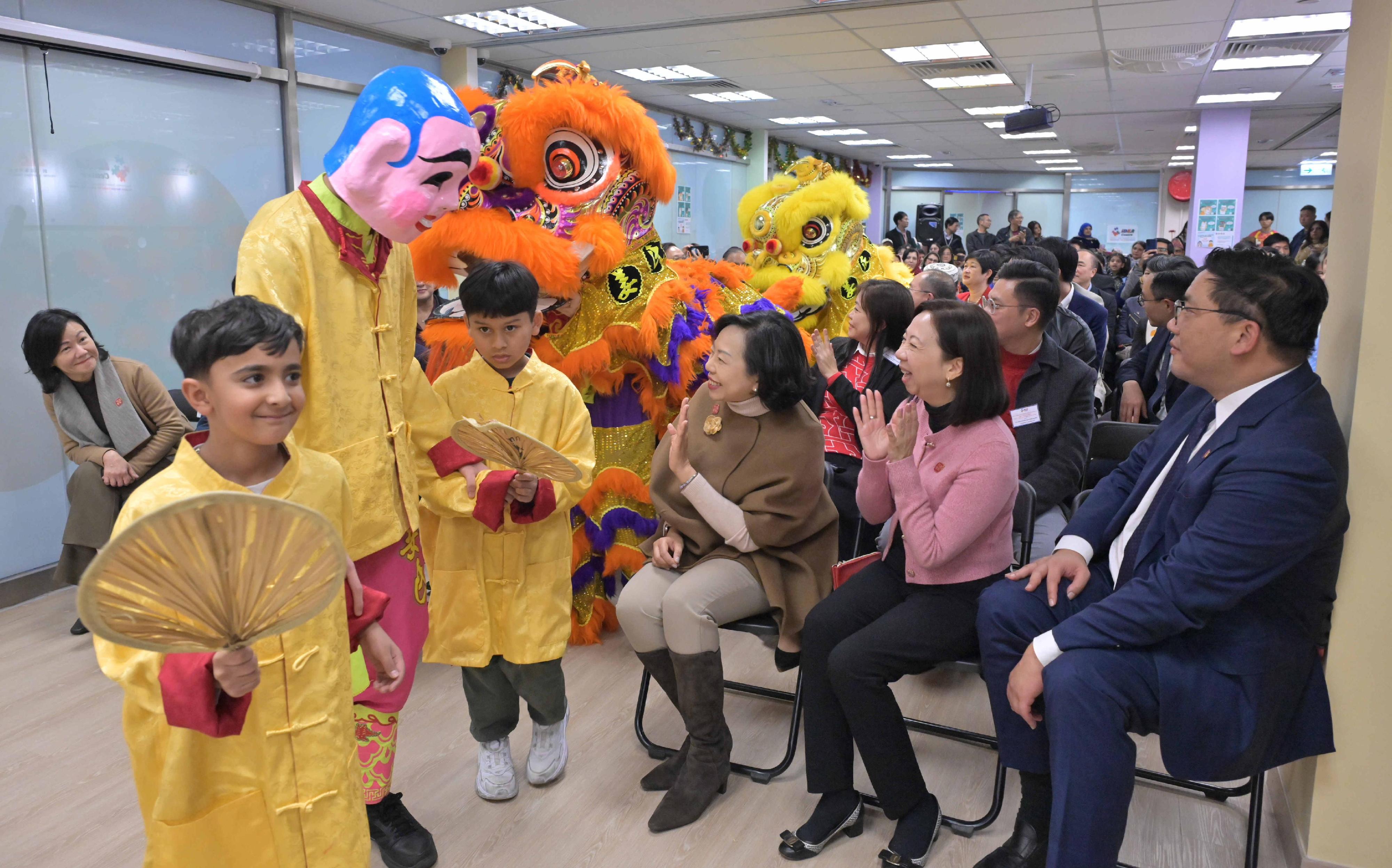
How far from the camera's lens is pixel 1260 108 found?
11.2 meters

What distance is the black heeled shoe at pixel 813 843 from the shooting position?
2.27 metres

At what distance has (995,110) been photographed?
37.6ft

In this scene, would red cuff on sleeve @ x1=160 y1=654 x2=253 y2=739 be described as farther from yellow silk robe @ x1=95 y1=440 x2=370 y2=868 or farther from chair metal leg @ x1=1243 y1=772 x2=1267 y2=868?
chair metal leg @ x1=1243 y1=772 x2=1267 y2=868

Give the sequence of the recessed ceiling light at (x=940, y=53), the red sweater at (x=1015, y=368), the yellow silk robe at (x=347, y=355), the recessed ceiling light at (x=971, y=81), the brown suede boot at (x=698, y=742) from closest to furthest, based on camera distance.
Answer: the yellow silk robe at (x=347, y=355), the brown suede boot at (x=698, y=742), the red sweater at (x=1015, y=368), the recessed ceiling light at (x=940, y=53), the recessed ceiling light at (x=971, y=81)

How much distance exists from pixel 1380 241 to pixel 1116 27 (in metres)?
6.01

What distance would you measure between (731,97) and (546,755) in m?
9.19

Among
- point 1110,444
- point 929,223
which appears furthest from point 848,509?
point 929,223

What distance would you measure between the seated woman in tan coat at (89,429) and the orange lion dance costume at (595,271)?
152 cm

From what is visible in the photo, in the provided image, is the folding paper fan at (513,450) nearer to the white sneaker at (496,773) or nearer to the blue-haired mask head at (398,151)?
the blue-haired mask head at (398,151)

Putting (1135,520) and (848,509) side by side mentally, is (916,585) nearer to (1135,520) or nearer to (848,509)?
(1135,520)

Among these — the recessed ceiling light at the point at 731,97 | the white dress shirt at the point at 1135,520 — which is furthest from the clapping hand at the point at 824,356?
the recessed ceiling light at the point at 731,97

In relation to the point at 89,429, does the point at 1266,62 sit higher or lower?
higher

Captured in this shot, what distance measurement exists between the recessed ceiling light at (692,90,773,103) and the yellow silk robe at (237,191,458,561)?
28.7ft

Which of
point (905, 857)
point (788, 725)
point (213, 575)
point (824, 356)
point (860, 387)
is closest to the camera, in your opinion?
point (213, 575)
